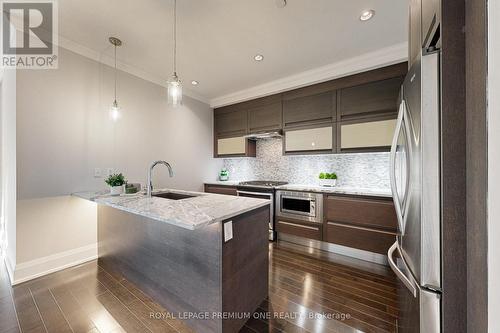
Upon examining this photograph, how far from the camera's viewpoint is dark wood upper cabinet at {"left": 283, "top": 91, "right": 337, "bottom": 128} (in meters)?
2.96

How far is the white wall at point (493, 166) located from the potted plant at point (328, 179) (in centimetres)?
273

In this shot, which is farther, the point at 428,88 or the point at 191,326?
the point at 191,326

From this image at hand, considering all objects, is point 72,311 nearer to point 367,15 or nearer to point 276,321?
point 276,321

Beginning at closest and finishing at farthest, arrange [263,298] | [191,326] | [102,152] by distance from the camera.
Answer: [191,326] → [263,298] → [102,152]

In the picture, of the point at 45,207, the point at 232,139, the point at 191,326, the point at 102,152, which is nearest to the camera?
the point at 191,326

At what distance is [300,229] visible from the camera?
2.93m

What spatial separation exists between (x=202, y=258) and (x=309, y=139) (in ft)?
8.15

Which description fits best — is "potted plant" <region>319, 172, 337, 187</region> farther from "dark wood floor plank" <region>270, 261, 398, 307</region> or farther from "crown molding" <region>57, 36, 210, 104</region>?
"crown molding" <region>57, 36, 210, 104</region>

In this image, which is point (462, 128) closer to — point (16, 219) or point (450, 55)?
point (450, 55)

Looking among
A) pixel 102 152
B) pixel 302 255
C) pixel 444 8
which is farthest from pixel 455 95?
pixel 102 152

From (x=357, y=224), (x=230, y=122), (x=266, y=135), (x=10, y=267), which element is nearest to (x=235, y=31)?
(x=266, y=135)

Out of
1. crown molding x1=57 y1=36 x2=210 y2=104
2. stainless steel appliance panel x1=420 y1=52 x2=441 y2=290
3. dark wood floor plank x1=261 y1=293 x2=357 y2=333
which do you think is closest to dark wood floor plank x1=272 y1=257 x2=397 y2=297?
dark wood floor plank x1=261 y1=293 x2=357 y2=333

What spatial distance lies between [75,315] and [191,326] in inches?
39.5

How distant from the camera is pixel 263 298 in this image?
176 cm
